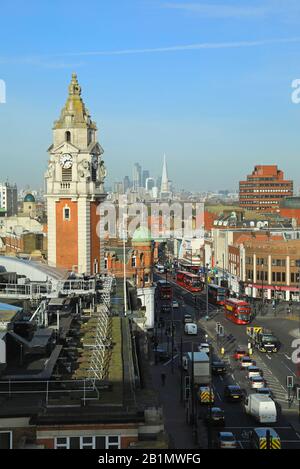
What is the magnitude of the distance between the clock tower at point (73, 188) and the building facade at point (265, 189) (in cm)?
12744

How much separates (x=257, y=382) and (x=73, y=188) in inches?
662

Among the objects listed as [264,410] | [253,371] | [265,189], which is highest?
[265,189]

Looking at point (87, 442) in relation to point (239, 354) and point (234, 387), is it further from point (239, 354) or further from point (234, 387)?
point (239, 354)

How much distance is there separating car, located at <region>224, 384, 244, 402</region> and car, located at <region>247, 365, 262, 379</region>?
11.0 ft

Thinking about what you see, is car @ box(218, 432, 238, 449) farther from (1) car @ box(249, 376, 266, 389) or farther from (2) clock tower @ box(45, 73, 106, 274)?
(2) clock tower @ box(45, 73, 106, 274)

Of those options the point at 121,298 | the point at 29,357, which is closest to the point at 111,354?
the point at 29,357

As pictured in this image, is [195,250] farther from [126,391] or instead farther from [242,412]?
[126,391]

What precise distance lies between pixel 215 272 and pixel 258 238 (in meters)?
11.0

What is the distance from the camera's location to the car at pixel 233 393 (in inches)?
1424

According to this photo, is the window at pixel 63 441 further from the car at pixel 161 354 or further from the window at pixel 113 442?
the car at pixel 161 354

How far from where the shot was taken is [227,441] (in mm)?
27766

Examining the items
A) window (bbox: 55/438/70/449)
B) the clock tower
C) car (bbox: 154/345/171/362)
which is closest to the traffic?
car (bbox: 154/345/171/362)

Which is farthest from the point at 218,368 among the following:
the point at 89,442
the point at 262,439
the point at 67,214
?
the point at 89,442

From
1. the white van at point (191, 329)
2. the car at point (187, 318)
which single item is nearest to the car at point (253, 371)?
the white van at point (191, 329)
